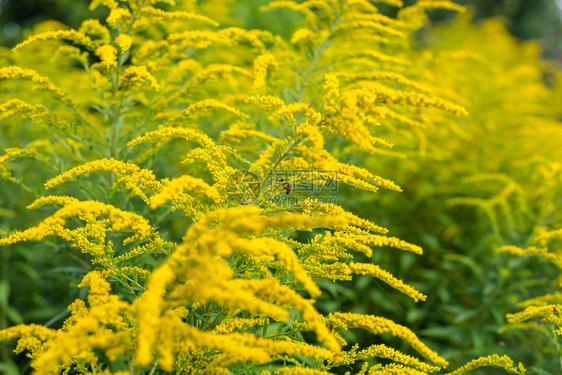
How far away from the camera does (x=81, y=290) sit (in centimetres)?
243

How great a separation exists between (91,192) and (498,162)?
4517 millimetres

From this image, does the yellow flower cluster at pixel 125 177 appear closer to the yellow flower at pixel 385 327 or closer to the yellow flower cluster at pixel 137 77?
the yellow flower cluster at pixel 137 77

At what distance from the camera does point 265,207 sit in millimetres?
2029

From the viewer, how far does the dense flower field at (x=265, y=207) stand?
1595 mm

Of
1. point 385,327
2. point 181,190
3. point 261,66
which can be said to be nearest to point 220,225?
point 181,190

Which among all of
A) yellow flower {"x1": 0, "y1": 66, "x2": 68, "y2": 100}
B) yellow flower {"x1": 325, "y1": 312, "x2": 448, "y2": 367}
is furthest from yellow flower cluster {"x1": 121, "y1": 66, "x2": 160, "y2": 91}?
yellow flower {"x1": 325, "y1": 312, "x2": 448, "y2": 367}

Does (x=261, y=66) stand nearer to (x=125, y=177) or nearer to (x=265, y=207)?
(x=265, y=207)

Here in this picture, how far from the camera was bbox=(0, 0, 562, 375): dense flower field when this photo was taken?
5.23 feet

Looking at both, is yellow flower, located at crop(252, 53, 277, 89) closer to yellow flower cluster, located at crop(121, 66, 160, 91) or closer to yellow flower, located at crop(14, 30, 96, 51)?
yellow flower cluster, located at crop(121, 66, 160, 91)

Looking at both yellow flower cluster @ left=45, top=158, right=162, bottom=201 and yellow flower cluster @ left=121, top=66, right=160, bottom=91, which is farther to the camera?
yellow flower cluster @ left=121, top=66, right=160, bottom=91

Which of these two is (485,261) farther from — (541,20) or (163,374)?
(541,20)

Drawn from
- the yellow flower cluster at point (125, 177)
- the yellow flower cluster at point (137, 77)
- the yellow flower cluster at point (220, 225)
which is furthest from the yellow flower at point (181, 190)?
the yellow flower cluster at point (137, 77)

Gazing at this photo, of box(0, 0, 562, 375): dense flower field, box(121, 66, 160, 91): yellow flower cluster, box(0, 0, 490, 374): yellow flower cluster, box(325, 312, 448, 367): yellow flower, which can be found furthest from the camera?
box(121, 66, 160, 91): yellow flower cluster

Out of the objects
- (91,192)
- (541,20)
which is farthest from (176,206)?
(541,20)
